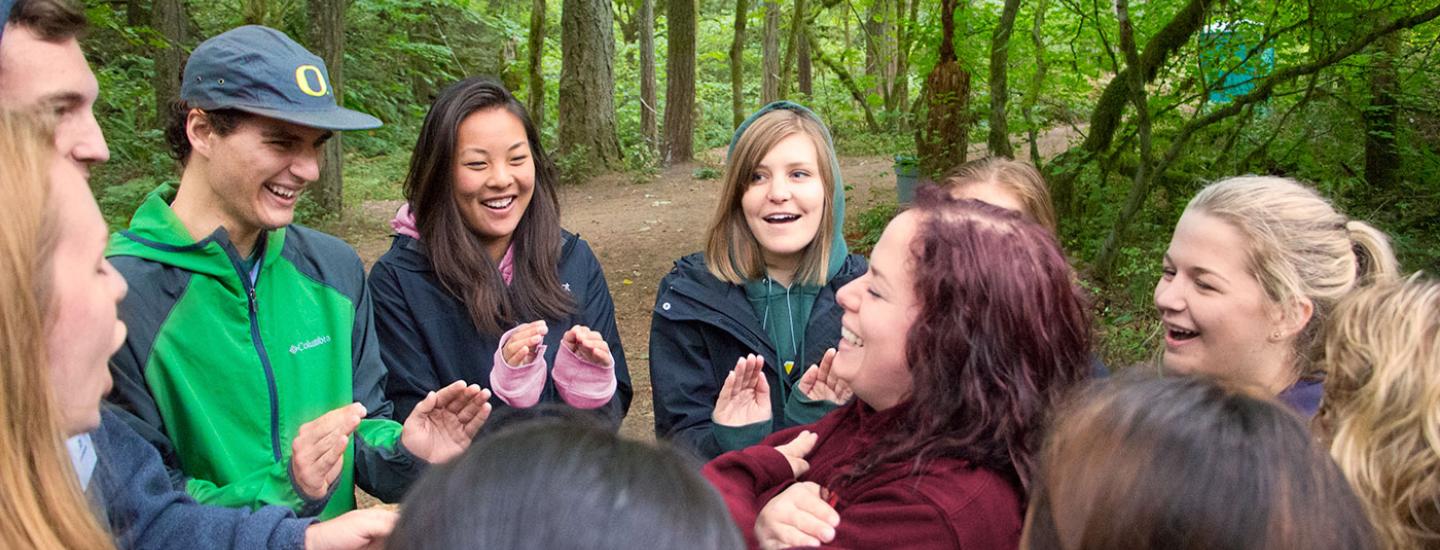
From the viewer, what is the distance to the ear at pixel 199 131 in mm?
2527

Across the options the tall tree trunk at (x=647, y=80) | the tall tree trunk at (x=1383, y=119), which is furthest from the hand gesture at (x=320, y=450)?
the tall tree trunk at (x=647, y=80)

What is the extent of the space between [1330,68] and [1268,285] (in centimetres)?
492

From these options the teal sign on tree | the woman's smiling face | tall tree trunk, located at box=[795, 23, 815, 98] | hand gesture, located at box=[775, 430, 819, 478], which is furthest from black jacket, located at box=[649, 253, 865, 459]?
tall tree trunk, located at box=[795, 23, 815, 98]

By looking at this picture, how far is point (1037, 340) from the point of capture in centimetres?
182

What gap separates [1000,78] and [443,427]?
6.16 meters

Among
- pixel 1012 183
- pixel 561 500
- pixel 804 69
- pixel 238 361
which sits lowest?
pixel 238 361

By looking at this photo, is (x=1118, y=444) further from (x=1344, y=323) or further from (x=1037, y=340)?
(x=1344, y=323)

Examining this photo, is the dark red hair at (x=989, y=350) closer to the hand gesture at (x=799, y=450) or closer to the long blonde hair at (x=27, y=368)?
the hand gesture at (x=799, y=450)

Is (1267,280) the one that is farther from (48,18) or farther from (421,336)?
(48,18)

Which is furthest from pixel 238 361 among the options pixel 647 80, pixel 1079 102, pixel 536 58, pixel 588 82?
pixel 647 80

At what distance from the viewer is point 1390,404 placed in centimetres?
185

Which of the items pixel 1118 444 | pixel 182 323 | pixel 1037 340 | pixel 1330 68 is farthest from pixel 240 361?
pixel 1330 68

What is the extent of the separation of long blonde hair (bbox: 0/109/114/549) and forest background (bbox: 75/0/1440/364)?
3485mm

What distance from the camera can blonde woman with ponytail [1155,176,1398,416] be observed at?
7.95 ft
